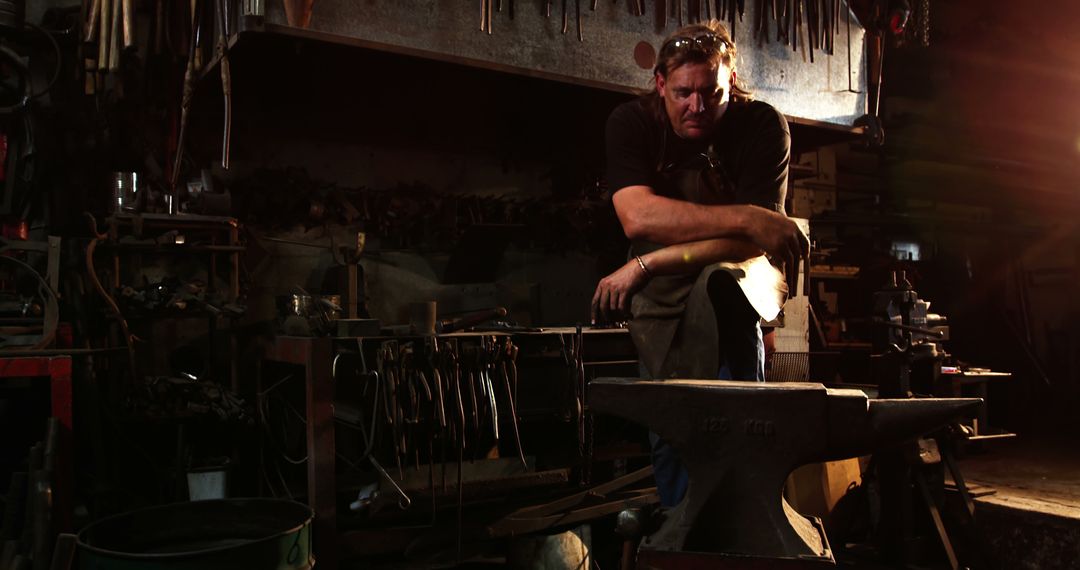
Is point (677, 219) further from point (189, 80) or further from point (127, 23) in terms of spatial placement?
point (127, 23)

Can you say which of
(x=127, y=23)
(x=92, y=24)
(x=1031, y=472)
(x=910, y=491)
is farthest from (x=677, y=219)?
(x=1031, y=472)

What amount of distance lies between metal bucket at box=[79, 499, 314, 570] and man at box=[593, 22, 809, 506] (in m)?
1.37

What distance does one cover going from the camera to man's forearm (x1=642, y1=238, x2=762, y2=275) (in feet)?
7.11

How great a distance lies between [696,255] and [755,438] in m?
0.65

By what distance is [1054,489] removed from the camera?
4637 millimetres

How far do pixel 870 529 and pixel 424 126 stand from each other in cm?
362

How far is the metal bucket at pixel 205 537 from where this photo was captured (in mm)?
2391

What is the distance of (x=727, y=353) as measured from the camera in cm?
227

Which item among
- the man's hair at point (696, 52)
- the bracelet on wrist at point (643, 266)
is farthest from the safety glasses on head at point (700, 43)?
the bracelet on wrist at point (643, 266)

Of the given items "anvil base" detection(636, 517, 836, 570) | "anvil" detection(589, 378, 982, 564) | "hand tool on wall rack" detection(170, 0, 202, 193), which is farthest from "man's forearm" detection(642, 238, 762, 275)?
"hand tool on wall rack" detection(170, 0, 202, 193)

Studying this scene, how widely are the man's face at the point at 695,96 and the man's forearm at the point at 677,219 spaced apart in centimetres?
24

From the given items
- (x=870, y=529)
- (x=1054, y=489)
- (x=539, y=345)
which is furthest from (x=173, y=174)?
(x=1054, y=489)

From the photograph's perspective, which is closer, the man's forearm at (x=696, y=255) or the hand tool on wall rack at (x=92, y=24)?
the man's forearm at (x=696, y=255)

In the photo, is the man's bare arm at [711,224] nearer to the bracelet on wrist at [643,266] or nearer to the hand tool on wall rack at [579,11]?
the bracelet on wrist at [643,266]
